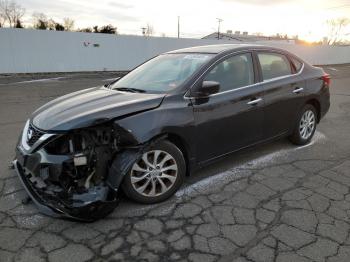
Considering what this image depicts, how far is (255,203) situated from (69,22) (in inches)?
1679

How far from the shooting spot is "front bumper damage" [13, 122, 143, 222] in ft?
10.6

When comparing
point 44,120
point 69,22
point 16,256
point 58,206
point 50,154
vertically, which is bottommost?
point 16,256

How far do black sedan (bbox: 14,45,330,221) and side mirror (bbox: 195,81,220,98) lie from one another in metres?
0.01

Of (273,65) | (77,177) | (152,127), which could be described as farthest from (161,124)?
(273,65)

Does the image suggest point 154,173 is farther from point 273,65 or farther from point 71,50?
point 71,50

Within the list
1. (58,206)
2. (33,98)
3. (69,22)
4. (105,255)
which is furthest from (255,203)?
(69,22)

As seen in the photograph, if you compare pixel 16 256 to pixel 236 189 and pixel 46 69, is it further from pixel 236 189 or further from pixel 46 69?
pixel 46 69

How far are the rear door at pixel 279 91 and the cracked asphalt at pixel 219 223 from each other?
0.56 m

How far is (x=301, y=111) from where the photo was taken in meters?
5.47

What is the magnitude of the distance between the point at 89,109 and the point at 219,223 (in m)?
1.69

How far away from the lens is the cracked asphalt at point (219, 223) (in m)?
2.94

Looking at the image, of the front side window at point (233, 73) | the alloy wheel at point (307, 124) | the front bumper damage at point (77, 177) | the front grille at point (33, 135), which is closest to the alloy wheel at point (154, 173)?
the front bumper damage at point (77, 177)

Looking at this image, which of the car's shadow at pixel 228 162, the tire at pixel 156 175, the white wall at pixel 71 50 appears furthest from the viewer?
the white wall at pixel 71 50

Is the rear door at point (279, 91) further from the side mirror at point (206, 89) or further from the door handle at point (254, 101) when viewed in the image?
the side mirror at point (206, 89)
